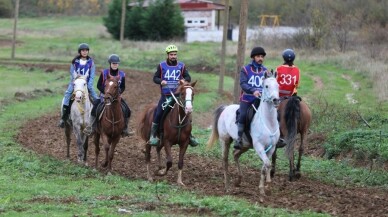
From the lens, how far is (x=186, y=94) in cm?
1419

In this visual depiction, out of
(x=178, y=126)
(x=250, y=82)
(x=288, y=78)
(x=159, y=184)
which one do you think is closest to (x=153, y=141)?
(x=178, y=126)

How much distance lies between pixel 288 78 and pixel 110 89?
426 centimetres

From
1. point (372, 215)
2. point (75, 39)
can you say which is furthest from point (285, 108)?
point (75, 39)

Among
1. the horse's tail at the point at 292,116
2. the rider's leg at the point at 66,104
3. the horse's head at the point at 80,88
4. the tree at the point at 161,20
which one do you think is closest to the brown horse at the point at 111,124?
the horse's head at the point at 80,88

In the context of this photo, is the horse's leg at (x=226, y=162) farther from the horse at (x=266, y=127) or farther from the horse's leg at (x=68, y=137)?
the horse's leg at (x=68, y=137)

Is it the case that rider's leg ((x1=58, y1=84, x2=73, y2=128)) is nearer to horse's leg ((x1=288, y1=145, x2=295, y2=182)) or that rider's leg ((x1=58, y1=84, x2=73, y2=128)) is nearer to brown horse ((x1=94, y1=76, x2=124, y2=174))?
brown horse ((x1=94, y1=76, x2=124, y2=174))

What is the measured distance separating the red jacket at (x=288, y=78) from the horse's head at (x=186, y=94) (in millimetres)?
2913

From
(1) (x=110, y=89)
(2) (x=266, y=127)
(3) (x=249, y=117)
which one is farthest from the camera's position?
(1) (x=110, y=89)

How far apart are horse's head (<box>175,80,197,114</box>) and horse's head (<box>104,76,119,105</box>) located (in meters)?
1.70

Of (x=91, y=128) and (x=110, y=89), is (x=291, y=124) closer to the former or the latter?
(x=110, y=89)

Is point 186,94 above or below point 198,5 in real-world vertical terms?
below

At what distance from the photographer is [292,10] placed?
306 feet

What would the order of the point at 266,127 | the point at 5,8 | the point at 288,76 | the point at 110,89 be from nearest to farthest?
the point at 266,127
the point at 110,89
the point at 288,76
the point at 5,8

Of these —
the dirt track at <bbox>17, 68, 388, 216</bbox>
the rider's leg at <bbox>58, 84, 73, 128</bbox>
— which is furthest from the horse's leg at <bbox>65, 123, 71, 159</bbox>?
the rider's leg at <bbox>58, 84, 73, 128</bbox>
